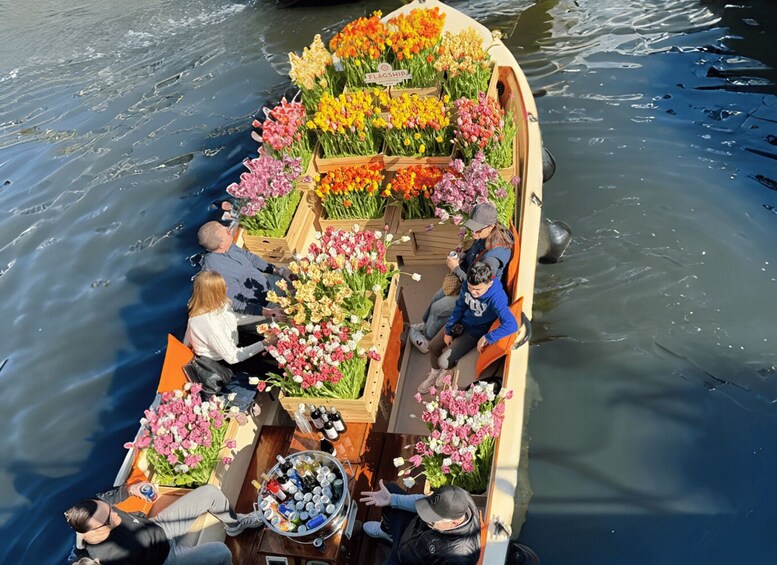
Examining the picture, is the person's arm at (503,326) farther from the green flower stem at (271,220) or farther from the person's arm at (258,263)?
the green flower stem at (271,220)

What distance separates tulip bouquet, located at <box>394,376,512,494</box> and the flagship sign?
15.1 feet

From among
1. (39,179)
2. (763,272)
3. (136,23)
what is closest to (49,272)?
(39,179)

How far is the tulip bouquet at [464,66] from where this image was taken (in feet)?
21.9

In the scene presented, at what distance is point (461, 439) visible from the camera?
363cm

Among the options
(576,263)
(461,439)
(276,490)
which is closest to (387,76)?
(576,263)

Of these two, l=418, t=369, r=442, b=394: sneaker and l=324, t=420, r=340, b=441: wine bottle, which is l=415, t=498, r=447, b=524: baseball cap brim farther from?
l=418, t=369, r=442, b=394: sneaker

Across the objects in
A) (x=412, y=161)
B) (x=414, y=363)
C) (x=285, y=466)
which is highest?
(x=412, y=161)

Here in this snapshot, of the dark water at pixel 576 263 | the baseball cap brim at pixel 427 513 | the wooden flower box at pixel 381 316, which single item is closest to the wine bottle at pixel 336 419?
the wooden flower box at pixel 381 316

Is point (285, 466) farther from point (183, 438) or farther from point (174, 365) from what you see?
point (174, 365)

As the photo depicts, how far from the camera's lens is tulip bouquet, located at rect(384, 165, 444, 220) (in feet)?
18.5

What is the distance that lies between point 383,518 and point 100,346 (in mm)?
5387

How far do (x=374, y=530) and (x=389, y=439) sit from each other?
765 mm

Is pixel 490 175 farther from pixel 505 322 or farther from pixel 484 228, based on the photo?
pixel 505 322

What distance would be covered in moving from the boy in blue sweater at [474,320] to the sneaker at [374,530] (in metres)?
1.34
